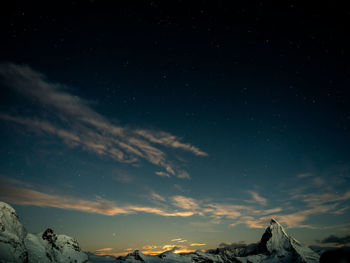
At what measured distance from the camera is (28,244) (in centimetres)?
8356

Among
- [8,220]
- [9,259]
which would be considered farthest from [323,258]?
[8,220]

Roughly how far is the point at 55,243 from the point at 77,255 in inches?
913

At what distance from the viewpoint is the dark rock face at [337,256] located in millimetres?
5625

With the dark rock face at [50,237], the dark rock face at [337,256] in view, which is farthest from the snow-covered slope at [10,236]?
the dark rock face at [337,256]

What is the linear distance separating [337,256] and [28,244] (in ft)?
375

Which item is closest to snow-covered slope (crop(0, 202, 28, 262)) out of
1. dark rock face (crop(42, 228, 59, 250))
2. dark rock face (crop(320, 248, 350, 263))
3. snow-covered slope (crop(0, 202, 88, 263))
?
snow-covered slope (crop(0, 202, 88, 263))

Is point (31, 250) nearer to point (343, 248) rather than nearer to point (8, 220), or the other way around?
point (8, 220)

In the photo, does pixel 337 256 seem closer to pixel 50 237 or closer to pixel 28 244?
pixel 28 244

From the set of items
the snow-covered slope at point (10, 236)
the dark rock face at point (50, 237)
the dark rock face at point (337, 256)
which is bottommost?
the dark rock face at point (50, 237)

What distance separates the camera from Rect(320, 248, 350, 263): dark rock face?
5.62 meters

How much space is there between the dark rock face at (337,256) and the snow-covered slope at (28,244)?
2711 inches

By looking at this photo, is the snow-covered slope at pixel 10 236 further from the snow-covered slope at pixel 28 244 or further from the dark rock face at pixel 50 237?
the dark rock face at pixel 50 237

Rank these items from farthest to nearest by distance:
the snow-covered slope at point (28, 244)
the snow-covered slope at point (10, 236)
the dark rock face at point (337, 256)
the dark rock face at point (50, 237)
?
1. the dark rock face at point (50, 237)
2. the snow-covered slope at point (28, 244)
3. the snow-covered slope at point (10, 236)
4. the dark rock face at point (337, 256)

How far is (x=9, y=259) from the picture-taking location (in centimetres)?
5253
